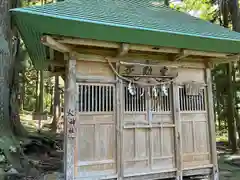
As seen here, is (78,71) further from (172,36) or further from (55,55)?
(172,36)

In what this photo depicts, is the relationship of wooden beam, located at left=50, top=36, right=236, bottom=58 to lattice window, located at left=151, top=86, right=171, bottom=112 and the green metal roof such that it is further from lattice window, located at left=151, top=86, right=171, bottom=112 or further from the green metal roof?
lattice window, located at left=151, top=86, right=171, bottom=112

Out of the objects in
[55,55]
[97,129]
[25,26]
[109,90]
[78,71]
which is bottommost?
[97,129]

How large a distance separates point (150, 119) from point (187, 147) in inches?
49.0

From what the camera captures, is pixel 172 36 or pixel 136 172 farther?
pixel 136 172

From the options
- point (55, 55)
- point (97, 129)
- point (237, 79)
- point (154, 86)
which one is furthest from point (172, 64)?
point (237, 79)

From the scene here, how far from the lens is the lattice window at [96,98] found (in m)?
4.32

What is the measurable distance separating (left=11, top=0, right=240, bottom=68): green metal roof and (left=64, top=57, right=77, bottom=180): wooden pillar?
92cm

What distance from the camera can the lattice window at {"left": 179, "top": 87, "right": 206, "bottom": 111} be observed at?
5.24m

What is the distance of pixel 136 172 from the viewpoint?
4516 millimetres

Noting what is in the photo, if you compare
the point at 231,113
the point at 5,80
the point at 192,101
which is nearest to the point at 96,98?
the point at 192,101

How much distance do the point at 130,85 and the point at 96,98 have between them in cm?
→ 83

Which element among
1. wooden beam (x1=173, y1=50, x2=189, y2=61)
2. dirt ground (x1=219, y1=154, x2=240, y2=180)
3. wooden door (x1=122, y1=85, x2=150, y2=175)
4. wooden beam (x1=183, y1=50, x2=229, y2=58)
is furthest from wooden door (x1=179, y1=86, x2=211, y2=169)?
dirt ground (x1=219, y1=154, x2=240, y2=180)

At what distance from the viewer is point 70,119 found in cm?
411

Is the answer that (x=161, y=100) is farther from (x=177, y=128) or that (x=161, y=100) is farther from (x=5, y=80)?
(x=5, y=80)
